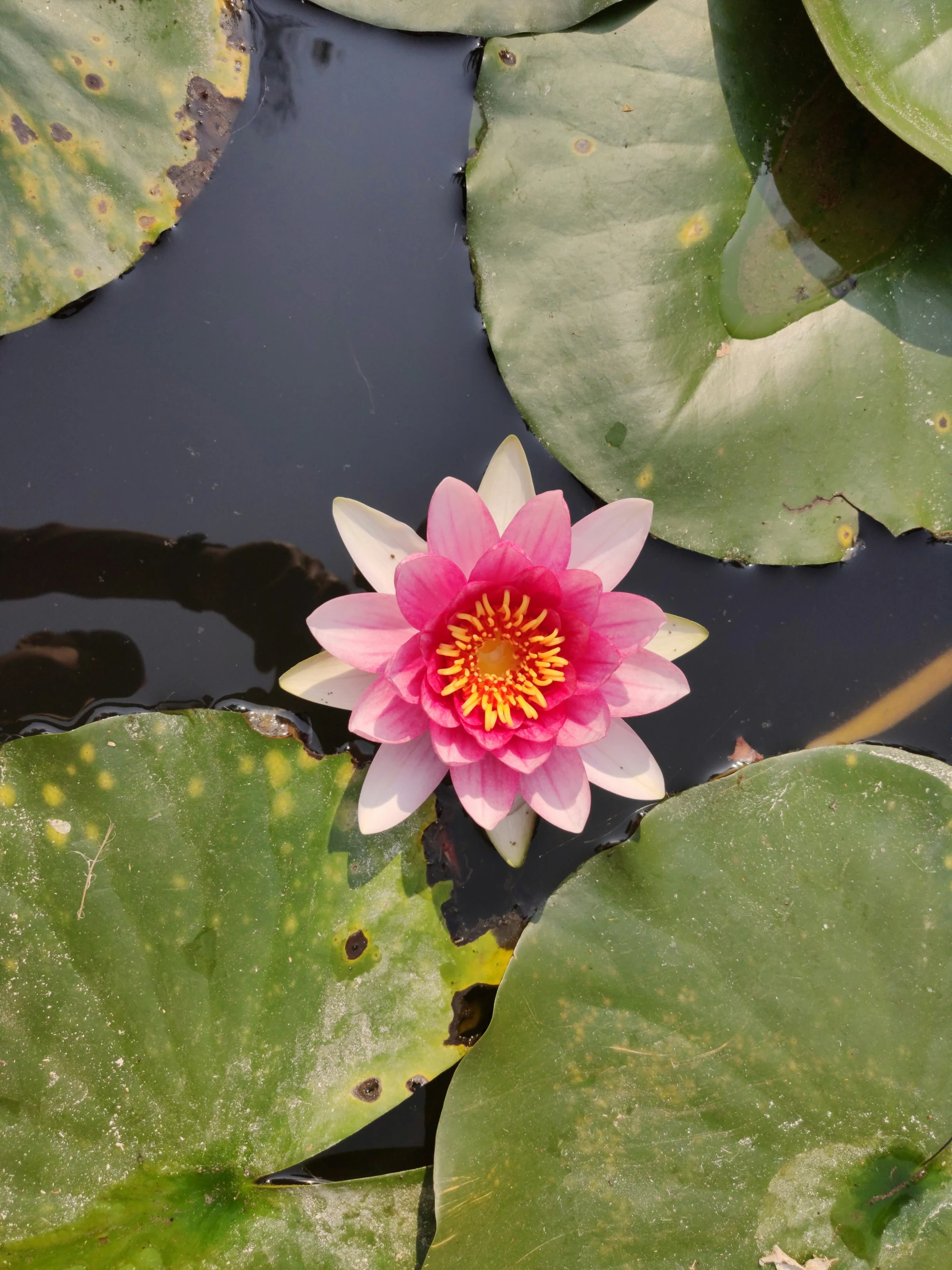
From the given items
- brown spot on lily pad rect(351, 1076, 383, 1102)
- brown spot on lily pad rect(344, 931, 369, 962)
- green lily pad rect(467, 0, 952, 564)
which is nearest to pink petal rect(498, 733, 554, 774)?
brown spot on lily pad rect(344, 931, 369, 962)

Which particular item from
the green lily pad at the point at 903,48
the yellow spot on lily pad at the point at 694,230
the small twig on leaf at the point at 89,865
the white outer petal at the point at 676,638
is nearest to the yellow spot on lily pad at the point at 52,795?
the small twig on leaf at the point at 89,865

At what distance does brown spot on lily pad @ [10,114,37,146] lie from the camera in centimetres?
182

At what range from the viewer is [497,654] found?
72.2 inches

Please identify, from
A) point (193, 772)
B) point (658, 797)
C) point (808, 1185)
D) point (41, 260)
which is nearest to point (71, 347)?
point (41, 260)

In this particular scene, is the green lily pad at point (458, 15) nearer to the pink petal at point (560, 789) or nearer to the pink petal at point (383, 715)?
the pink petal at point (383, 715)

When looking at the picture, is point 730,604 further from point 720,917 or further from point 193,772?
point 193,772

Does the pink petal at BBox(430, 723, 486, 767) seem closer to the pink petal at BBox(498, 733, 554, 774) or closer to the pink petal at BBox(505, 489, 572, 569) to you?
the pink petal at BBox(498, 733, 554, 774)

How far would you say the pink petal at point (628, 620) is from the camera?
165 cm

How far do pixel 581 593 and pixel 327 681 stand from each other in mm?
653

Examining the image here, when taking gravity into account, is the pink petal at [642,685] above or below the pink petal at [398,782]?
above

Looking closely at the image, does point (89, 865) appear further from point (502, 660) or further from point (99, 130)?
point (99, 130)

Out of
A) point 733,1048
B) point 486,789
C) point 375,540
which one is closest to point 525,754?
point 486,789

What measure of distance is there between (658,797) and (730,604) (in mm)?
734

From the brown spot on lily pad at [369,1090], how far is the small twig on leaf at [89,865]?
2.50 feet
